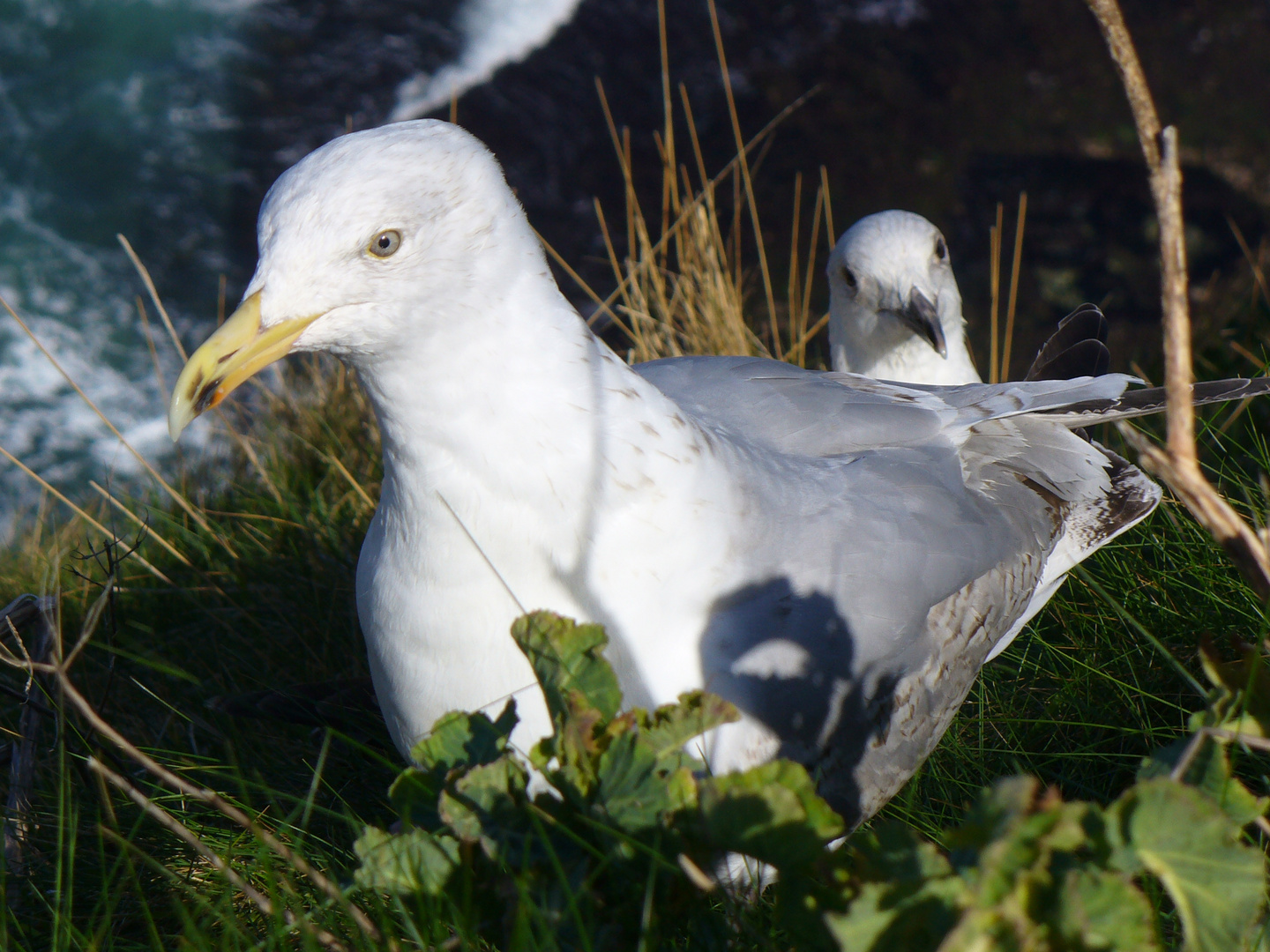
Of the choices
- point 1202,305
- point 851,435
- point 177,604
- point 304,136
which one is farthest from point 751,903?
point 304,136

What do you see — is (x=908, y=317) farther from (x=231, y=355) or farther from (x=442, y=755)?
(x=442, y=755)

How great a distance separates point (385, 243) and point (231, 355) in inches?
11.8

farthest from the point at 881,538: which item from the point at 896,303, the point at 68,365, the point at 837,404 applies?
the point at 68,365

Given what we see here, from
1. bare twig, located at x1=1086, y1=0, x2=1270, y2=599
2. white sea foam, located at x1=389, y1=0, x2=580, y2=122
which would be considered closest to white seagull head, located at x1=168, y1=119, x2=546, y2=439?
bare twig, located at x1=1086, y1=0, x2=1270, y2=599

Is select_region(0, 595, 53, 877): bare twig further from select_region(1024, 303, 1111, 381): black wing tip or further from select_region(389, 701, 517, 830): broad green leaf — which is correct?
select_region(1024, 303, 1111, 381): black wing tip

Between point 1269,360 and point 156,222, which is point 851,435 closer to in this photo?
point 1269,360

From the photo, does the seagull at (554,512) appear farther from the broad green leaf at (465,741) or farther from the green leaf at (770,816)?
the green leaf at (770,816)

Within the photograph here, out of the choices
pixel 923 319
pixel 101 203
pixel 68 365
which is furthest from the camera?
pixel 101 203

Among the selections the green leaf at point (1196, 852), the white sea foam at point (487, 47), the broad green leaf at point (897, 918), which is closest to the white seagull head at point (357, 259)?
the broad green leaf at point (897, 918)

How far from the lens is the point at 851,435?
2.50 m

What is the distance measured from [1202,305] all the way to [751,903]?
4.79m

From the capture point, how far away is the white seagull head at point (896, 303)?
3574 millimetres

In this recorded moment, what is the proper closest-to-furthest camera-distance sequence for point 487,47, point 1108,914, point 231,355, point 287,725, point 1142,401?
point 1108,914 < point 231,355 < point 1142,401 < point 287,725 < point 487,47

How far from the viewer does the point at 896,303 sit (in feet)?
11.7
